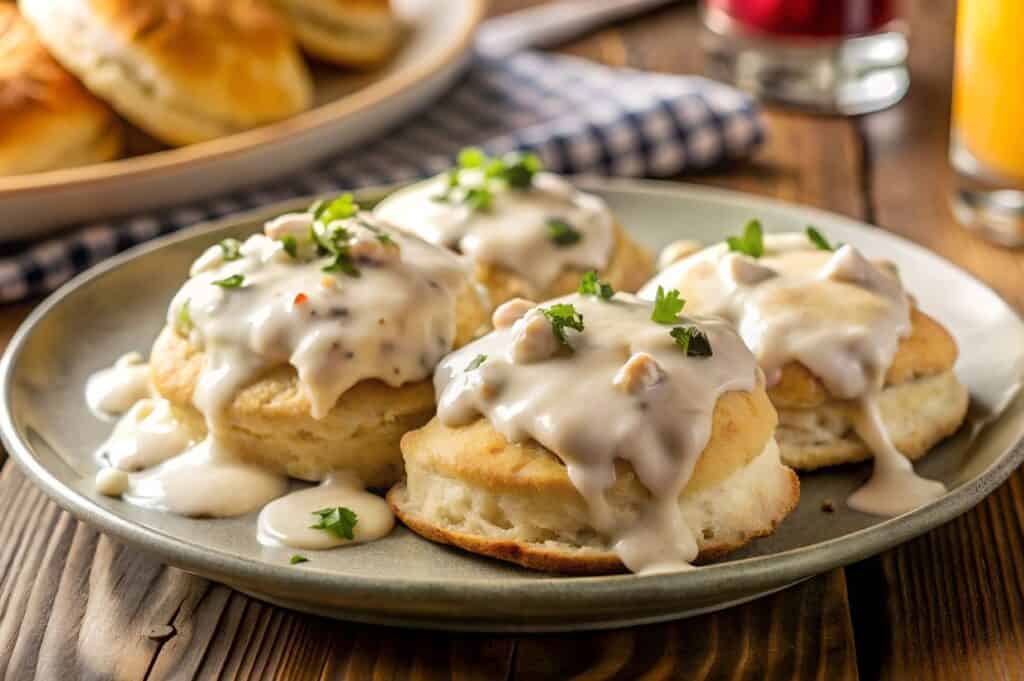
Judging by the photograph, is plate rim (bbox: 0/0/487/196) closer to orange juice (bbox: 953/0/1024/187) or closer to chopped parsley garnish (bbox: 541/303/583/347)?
orange juice (bbox: 953/0/1024/187)

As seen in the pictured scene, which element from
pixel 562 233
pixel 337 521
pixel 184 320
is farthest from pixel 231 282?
pixel 562 233

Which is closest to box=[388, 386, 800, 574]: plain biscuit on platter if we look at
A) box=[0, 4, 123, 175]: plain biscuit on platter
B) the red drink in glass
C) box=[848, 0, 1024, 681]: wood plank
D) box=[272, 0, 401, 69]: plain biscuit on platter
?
box=[848, 0, 1024, 681]: wood plank

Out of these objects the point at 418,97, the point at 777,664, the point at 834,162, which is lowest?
the point at 834,162

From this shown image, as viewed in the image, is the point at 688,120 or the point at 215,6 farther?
the point at 688,120

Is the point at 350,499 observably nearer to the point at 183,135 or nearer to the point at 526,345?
the point at 526,345

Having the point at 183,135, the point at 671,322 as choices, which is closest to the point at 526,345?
the point at 671,322

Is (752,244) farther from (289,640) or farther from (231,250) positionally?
(289,640)

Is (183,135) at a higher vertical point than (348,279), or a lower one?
lower

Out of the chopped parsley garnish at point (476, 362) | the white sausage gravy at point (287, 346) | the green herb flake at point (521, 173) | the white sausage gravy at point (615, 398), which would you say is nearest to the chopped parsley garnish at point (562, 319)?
the white sausage gravy at point (615, 398)
